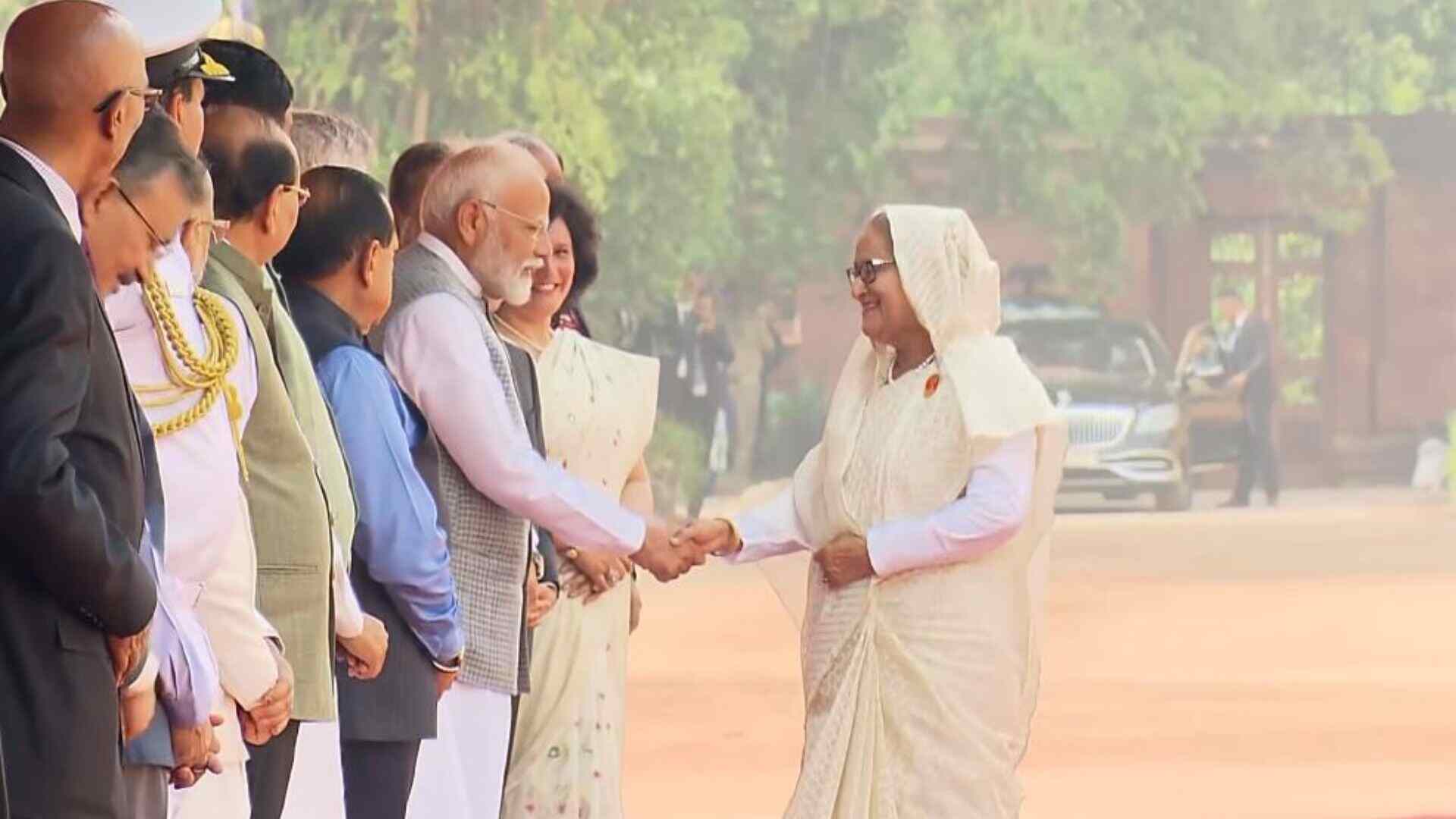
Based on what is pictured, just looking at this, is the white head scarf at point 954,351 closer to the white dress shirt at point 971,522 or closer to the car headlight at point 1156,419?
the white dress shirt at point 971,522

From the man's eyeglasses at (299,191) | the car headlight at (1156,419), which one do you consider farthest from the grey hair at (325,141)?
the car headlight at (1156,419)

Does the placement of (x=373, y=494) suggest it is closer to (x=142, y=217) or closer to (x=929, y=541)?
(x=142, y=217)

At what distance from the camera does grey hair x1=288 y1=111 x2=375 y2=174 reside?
4.74 meters

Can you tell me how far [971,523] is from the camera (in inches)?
211

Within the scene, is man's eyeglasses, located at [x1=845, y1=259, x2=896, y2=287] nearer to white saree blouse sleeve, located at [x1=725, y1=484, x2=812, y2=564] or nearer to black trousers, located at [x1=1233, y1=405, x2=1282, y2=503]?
white saree blouse sleeve, located at [x1=725, y1=484, x2=812, y2=564]

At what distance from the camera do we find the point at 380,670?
440cm

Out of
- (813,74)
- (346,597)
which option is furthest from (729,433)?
(346,597)

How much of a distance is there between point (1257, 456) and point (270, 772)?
20551 millimetres

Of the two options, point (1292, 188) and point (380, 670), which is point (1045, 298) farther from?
point (380, 670)

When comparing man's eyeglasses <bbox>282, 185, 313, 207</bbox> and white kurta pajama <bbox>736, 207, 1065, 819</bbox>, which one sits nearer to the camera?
man's eyeglasses <bbox>282, 185, 313, 207</bbox>

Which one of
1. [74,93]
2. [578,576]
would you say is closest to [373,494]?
[578,576]

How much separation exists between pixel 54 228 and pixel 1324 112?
22.6 metres

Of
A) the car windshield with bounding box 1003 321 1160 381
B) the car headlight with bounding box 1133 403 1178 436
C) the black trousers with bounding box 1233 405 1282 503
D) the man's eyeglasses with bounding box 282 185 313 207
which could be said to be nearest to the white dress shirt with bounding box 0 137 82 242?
the man's eyeglasses with bounding box 282 185 313 207

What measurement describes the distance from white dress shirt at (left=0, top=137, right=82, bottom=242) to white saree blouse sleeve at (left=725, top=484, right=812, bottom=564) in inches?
108
